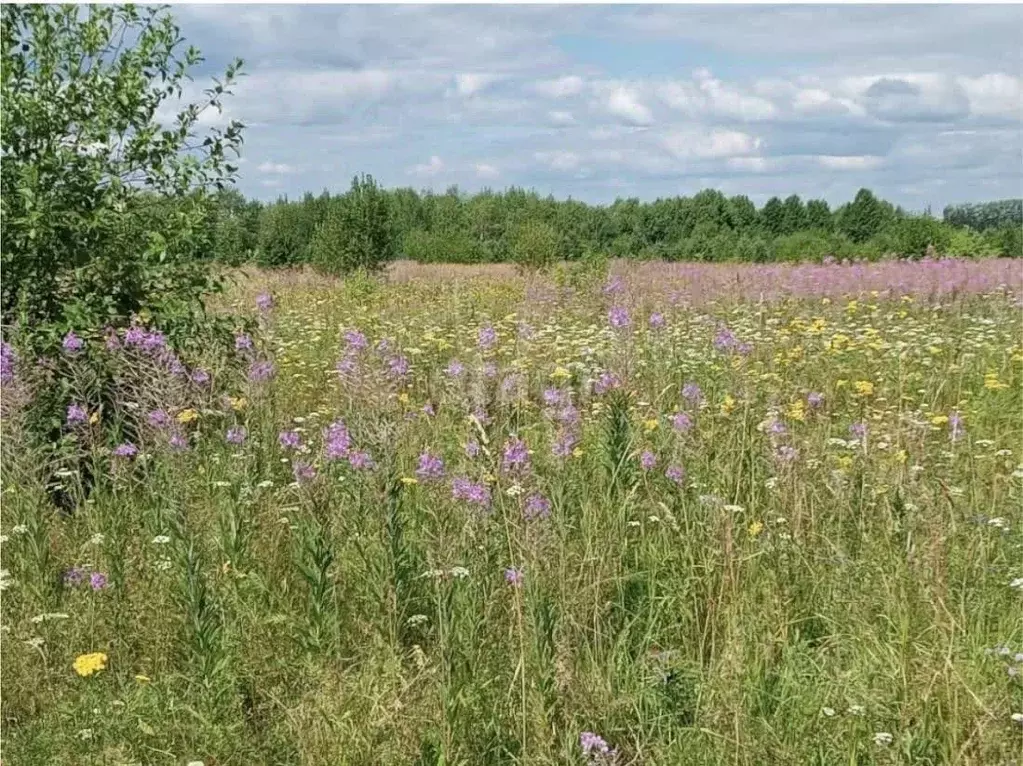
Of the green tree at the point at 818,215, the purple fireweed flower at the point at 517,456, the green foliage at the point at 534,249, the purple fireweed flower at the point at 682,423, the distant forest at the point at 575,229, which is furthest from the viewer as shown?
the green tree at the point at 818,215

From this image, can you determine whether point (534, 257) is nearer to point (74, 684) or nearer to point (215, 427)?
point (215, 427)

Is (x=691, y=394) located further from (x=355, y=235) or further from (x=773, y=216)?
(x=773, y=216)

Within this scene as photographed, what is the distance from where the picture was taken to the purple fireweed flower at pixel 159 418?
11.3 ft

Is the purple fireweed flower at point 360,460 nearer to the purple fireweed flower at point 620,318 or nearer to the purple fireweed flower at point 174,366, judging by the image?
the purple fireweed flower at point 174,366

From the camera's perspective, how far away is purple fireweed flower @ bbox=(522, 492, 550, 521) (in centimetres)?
282

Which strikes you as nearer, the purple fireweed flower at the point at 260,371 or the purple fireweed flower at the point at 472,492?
the purple fireweed flower at the point at 472,492

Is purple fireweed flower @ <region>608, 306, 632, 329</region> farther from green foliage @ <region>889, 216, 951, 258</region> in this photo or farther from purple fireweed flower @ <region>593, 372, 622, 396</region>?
green foliage @ <region>889, 216, 951, 258</region>

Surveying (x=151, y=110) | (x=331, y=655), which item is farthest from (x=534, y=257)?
(x=331, y=655)

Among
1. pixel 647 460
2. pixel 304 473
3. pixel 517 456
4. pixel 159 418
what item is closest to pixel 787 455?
pixel 647 460

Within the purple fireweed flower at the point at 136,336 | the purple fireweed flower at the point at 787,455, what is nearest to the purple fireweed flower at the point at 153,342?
the purple fireweed flower at the point at 136,336

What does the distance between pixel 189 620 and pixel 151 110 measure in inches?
126

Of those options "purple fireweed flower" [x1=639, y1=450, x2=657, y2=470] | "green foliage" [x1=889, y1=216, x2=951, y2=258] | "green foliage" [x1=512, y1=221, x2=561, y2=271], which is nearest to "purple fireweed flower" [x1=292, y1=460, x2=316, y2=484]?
"purple fireweed flower" [x1=639, y1=450, x2=657, y2=470]

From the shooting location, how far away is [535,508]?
283 centimetres

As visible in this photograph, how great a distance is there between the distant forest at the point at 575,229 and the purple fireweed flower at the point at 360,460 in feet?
7.68
